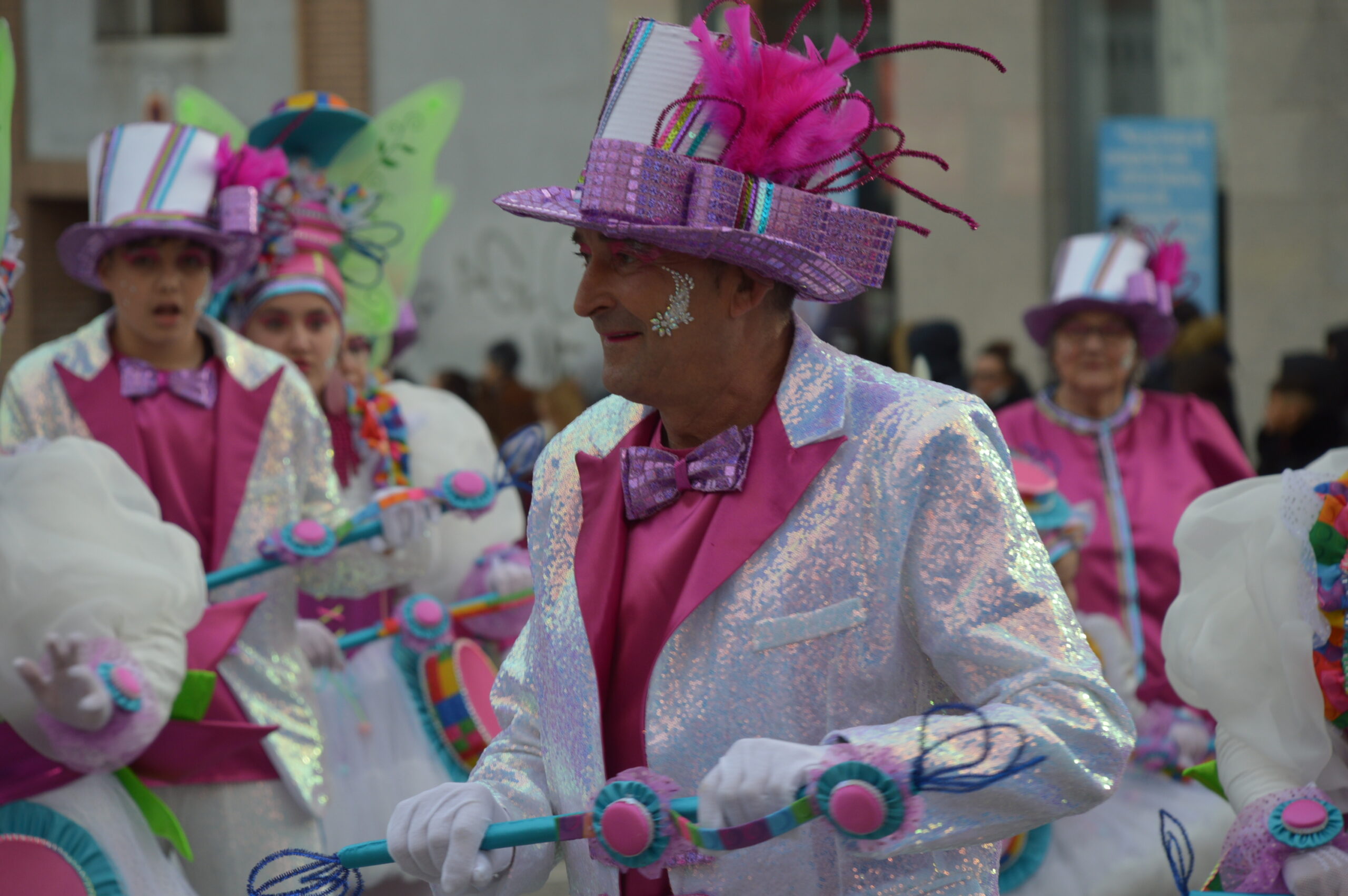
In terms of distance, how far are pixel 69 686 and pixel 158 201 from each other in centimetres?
181

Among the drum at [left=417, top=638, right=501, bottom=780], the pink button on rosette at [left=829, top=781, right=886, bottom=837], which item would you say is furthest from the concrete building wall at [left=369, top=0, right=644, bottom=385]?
the pink button on rosette at [left=829, top=781, right=886, bottom=837]

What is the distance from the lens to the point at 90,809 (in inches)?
130

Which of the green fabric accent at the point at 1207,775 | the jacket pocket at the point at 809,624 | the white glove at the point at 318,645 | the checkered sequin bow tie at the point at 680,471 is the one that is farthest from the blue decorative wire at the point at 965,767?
the white glove at the point at 318,645

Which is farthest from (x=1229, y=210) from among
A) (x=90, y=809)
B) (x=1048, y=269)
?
(x=90, y=809)

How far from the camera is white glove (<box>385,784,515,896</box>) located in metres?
2.03

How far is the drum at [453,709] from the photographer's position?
5289mm

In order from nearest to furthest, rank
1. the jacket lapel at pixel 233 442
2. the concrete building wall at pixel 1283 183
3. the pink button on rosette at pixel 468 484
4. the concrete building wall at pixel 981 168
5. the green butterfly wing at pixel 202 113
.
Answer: the jacket lapel at pixel 233 442 < the pink button on rosette at pixel 468 484 < the green butterfly wing at pixel 202 113 < the concrete building wall at pixel 1283 183 < the concrete building wall at pixel 981 168

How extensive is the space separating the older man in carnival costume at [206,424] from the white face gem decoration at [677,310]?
2264 mm

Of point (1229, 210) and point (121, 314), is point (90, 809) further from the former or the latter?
point (1229, 210)

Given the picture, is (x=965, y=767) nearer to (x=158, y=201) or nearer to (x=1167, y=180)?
(x=158, y=201)

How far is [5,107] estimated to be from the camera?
3.15 m

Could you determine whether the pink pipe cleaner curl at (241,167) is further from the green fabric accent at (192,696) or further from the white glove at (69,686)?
the white glove at (69,686)

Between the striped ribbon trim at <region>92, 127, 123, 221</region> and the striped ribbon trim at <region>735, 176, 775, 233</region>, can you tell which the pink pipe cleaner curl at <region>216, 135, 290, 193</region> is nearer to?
the striped ribbon trim at <region>92, 127, 123, 221</region>

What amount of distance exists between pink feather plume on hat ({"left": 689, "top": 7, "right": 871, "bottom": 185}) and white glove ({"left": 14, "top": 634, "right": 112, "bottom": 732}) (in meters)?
1.62
